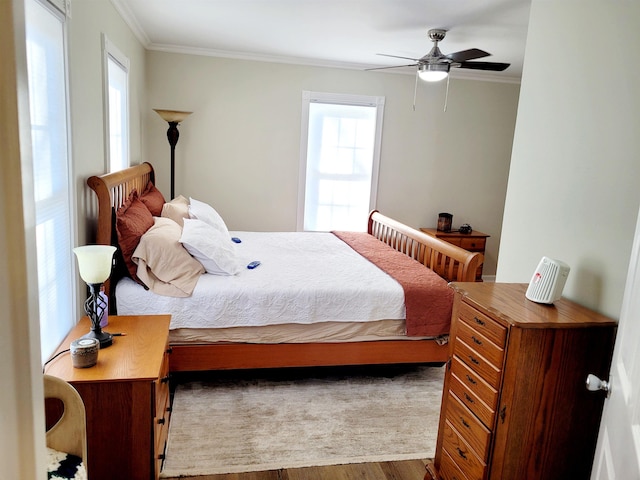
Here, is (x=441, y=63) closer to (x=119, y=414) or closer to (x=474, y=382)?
(x=474, y=382)

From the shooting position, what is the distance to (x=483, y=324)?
1655 millimetres

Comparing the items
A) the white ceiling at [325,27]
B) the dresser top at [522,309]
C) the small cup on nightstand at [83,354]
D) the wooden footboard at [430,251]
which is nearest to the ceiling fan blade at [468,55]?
the white ceiling at [325,27]

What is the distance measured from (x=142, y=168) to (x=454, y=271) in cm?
271

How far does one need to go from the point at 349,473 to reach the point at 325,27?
10.4ft

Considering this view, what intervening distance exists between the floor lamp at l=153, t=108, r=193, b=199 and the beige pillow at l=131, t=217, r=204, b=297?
77.9 inches

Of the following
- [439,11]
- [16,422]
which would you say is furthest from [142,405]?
[439,11]

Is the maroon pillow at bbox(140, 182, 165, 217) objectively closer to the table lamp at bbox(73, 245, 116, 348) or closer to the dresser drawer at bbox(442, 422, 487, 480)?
the table lamp at bbox(73, 245, 116, 348)

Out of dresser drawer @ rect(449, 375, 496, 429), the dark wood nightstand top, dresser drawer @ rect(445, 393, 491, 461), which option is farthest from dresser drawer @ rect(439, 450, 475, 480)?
the dark wood nightstand top

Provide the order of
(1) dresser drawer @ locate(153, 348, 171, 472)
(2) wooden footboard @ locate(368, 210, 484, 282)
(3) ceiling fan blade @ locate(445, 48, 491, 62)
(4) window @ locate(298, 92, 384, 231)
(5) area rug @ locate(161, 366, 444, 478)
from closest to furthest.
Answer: (1) dresser drawer @ locate(153, 348, 171, 472)
(5) area rug @ locate(161, 366, 444, 478)
(2) wooden footboard @ locate(368, 210, 484, 282)
(3) ceiling fan blade @ locate(445, 48, 491, 62)
(4) window @ locate(298, 92, 384, 231)

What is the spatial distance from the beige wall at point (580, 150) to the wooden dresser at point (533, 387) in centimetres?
19

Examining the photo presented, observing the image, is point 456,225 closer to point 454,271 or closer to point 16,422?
point 454,271

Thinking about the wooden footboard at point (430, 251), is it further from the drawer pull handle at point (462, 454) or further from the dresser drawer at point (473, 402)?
the drawer pull handle at point (462, 454)

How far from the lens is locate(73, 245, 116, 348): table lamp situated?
6.31 ft

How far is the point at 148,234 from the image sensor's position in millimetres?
2758
